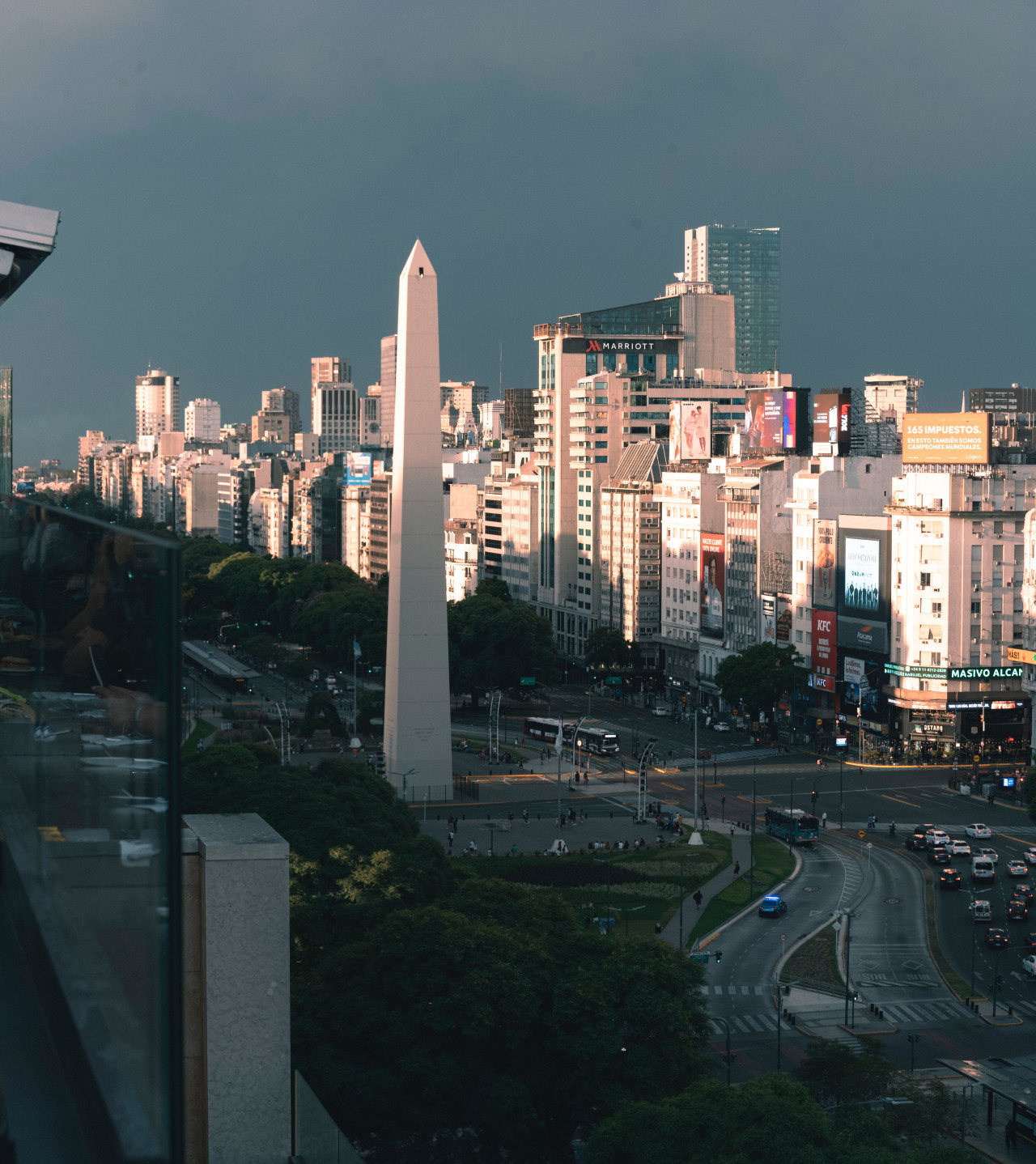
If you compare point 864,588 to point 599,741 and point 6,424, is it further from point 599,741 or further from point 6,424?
point 6,424

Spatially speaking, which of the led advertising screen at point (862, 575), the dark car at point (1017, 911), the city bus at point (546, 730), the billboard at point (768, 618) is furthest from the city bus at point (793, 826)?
the billboard at point (768, 618)

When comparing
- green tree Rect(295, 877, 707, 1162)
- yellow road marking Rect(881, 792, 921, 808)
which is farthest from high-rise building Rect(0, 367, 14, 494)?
yellow road marking Rect(881, 792, 921, 808)

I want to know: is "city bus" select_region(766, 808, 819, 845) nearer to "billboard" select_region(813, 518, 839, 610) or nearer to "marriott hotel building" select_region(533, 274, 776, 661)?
"billboard" select_region(813, 518, 839, 610)

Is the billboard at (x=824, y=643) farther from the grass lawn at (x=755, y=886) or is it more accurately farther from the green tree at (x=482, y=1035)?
the green tree at (x=482, y=1035)

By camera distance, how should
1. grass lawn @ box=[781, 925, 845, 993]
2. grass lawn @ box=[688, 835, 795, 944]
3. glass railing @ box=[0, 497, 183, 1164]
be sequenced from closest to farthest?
glass railing @ box=[0, 497, 183, 1164] → grass lawn @ box=[781, 925, 845, 993] → grass lawn @ box=[688, 835, 795, 944]

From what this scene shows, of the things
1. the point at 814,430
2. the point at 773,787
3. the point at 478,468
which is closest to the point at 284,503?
the point at 478,468

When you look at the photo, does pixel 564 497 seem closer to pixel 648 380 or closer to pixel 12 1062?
pixel 648 380
